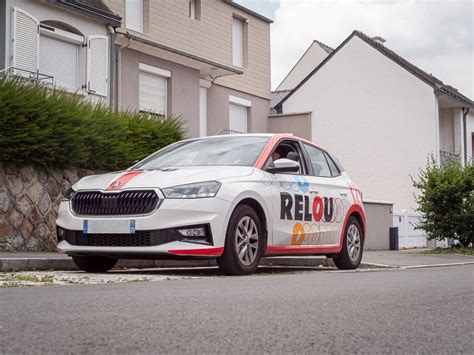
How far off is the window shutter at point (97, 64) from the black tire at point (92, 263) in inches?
481

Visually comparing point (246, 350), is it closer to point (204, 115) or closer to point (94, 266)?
point (94, 266)

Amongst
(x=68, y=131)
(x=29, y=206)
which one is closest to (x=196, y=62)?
(x=68, y=131)

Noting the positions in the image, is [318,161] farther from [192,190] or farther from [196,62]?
[196,62]

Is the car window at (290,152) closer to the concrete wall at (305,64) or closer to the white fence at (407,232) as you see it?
the white fence at (407,232)

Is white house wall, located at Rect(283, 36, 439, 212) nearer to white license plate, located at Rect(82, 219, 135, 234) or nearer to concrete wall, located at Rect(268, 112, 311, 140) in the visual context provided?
concrete wall, located at Rect(268, 112, 311, 140)

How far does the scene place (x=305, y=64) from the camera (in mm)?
46781

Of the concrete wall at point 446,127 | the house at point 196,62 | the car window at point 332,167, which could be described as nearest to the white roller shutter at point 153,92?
the house at point 196,62

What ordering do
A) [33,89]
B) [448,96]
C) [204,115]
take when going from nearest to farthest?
1. [33,89]
2. [204,115]
3. [448,96]

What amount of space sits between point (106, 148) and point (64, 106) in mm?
1208

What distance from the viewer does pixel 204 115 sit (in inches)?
1102

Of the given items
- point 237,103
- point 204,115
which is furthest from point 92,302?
point 237,103

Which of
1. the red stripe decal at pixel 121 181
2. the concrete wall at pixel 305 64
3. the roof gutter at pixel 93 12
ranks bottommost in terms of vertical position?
the red stripe decal at pixel 121 181

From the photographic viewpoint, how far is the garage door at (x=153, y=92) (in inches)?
959

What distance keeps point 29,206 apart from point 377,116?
24316 millimetres
